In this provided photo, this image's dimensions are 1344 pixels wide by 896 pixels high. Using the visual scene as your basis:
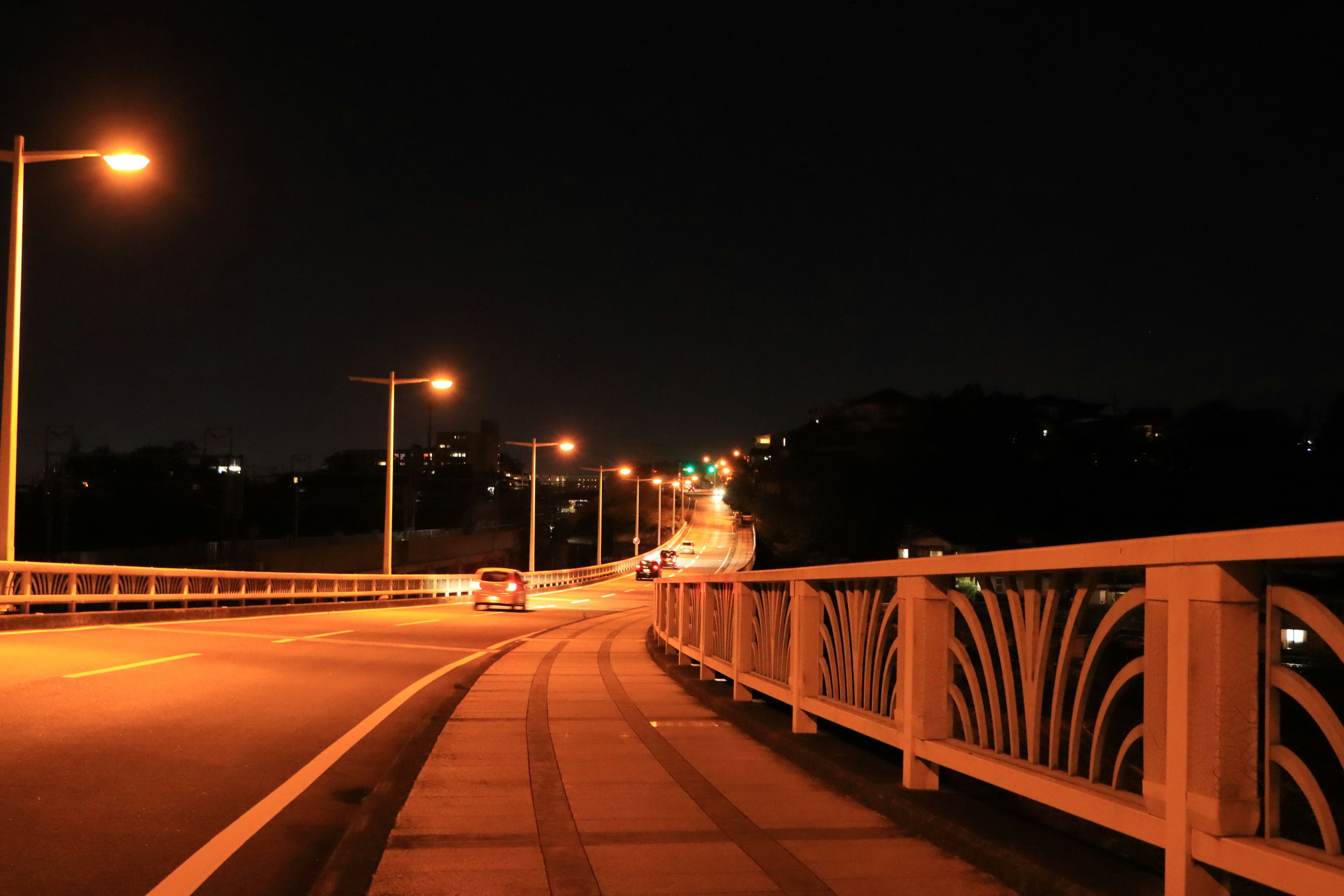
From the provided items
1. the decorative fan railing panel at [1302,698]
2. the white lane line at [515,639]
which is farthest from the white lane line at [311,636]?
the decorative fan railing panel at [1302,698]

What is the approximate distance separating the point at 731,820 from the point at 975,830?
1.56 metres

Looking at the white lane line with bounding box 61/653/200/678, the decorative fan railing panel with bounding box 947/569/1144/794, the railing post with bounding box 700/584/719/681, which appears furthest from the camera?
the railing post with bounding box 700/584/719/681

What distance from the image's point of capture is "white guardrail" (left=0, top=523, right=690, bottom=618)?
761 inches

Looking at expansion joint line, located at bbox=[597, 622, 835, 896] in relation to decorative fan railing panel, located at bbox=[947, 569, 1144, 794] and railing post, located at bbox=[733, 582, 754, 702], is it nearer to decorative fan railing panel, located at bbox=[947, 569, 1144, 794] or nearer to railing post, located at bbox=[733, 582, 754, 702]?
railing post, located at bbox=[733, 582, 754, 702]

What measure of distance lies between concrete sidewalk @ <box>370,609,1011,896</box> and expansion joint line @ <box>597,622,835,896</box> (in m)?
0.01

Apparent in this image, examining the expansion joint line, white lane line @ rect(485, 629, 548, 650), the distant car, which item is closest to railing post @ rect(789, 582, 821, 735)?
the expansion joint line

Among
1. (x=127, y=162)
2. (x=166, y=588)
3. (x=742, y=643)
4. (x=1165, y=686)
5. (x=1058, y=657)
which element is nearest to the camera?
(x=1165, y=686)

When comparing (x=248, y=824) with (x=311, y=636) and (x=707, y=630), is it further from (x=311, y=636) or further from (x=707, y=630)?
(x=311, y=636)

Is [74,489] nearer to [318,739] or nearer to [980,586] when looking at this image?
[318,739]

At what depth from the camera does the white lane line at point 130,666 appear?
38.1ft

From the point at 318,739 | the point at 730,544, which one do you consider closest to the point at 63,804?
the point at 318,739

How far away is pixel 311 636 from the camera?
1991cm

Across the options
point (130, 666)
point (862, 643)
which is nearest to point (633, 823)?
point (862, 643)

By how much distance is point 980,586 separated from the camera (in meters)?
5.01
